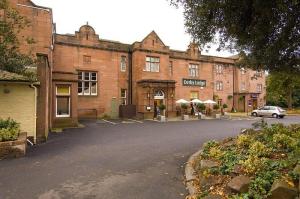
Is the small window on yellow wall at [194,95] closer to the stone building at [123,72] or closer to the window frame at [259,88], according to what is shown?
the stone building at [123,72]

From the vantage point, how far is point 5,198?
239 inches

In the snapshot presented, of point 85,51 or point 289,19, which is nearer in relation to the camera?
point 289,19

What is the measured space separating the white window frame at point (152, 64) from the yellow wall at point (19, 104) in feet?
64.7

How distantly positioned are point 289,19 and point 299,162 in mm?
6126

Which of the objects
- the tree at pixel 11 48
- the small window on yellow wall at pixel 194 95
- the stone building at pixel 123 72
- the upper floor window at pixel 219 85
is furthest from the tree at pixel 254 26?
the upper floor window at pixel 219 85

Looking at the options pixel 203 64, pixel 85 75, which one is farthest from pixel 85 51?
pixel 203 64

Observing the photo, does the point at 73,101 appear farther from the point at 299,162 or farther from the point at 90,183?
the point at 299,162

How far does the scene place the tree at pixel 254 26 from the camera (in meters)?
8.92

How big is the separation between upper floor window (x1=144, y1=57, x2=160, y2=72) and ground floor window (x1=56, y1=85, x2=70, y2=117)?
41.8 feet

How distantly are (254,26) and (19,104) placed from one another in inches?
456

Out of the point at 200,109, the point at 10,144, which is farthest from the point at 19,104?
the point at 200,109

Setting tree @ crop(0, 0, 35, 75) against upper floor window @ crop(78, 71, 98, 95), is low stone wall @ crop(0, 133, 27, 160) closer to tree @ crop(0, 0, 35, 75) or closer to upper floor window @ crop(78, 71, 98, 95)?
tree @ crop(0, 0, 35, 75)

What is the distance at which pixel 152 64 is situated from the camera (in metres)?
33.2

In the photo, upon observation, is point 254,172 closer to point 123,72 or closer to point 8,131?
point 8,131
